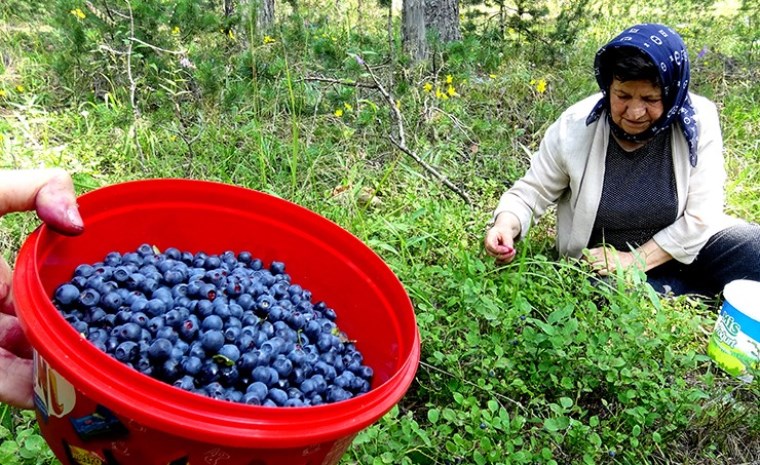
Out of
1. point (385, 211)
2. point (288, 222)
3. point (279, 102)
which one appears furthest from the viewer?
point (279, 102)

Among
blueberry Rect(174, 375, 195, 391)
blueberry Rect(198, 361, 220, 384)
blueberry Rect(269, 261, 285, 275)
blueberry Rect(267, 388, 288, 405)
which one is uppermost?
blueberry Rect(174, 375, 195, 391)

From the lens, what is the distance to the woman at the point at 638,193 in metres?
2.21

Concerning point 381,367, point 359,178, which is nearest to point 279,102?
point 359,178

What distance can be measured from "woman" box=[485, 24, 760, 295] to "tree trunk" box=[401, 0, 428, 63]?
1.41 metres

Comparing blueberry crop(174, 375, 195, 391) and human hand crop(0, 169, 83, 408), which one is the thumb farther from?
blueberry crop(174, 375, 195, 391)

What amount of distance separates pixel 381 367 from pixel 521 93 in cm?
262

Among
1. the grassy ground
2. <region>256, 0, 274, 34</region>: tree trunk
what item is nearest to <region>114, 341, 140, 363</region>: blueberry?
the grassy ground

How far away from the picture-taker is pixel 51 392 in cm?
102

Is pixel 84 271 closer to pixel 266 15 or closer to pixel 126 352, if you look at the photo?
pixel 126 352

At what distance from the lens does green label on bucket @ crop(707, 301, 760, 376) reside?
6.27 ft

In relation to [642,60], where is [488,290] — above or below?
→ below

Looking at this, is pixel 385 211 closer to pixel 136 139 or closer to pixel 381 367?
pixel 136 139

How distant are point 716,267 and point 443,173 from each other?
3.85 ft

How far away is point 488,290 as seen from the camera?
205 cm
